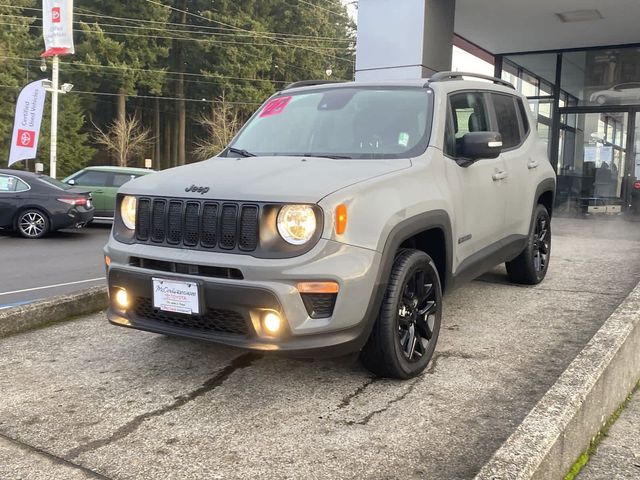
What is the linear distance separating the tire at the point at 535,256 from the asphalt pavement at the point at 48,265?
16.8 feet

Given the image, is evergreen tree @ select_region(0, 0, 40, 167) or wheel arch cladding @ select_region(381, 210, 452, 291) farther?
evergreen tree @ select_region(0, 0, 40, 167)

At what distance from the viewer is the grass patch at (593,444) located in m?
2.78

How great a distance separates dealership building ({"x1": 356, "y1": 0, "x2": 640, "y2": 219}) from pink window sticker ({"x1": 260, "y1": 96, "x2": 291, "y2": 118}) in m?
6.28

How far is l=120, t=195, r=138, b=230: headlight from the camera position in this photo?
146 inches

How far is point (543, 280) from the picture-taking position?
627cm

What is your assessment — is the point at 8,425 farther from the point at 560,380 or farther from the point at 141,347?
the point at 560,380

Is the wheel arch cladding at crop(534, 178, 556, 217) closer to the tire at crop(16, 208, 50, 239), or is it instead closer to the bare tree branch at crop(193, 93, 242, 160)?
the tire at crop(16, 208, 50, 239)

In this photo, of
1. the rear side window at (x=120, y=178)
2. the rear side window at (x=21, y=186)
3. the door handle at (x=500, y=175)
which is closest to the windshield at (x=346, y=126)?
the door handle at (x=500, y=175)

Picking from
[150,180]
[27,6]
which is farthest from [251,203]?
[27,6]

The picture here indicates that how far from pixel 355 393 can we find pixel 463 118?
2248 millimetres

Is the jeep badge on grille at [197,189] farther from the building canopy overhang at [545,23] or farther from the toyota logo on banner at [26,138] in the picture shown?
the toyota logo on banner at [26,138]

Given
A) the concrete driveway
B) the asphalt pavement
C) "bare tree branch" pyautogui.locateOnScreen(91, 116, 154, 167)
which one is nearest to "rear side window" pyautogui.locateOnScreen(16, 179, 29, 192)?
→ the asphalt pavement

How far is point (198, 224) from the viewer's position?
10.9 feet

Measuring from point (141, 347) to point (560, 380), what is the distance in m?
2.75
